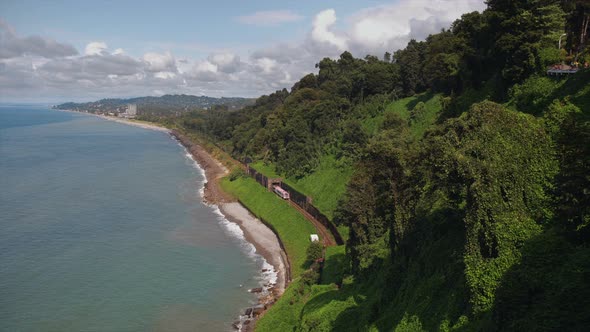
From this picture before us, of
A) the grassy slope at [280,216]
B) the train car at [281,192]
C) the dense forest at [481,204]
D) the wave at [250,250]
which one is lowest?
the wave at [250,250]

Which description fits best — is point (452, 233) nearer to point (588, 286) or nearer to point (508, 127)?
point (508, 127)

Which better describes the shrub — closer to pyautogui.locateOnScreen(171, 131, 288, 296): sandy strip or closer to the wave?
pyautogui.locateOnScreen(171, 131, 288, 296): sandy strip

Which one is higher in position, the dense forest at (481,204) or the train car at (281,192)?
the dense forest at (481,204)

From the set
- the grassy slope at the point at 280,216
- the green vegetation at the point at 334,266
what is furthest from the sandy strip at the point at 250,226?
the green vegetation at the point at 334,266

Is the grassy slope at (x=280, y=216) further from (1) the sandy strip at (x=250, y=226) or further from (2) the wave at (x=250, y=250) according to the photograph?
(2) the wave at (x=250, y=250)

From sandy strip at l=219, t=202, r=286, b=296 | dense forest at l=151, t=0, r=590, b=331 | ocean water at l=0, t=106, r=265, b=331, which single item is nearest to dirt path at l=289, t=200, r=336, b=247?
dense forest at l=151, t=0, r=590, b=331

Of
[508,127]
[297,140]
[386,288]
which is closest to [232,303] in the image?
[386,288]

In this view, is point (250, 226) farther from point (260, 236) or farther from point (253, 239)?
point (253, 239)
